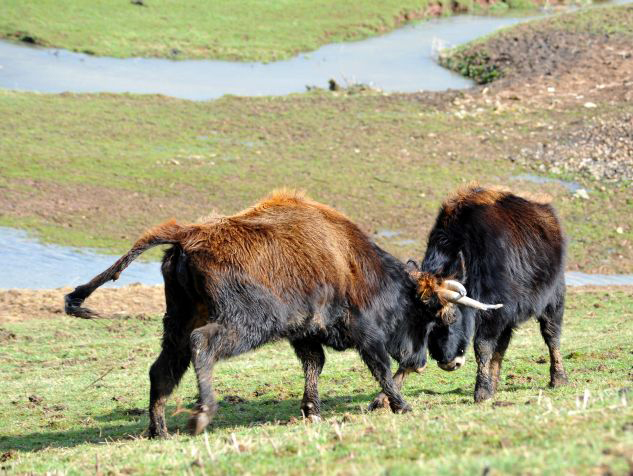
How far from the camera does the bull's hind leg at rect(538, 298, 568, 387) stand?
34.0 feet

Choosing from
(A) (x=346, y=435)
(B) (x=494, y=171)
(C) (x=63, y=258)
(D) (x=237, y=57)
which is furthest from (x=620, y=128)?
(A) (x=346, y=435)

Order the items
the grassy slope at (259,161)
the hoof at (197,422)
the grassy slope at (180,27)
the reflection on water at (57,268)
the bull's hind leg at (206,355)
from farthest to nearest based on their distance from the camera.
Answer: the grassy slope at (180,27) < the grassy slope at (259,161) < the reflection on water at (57,268) < the bull's hind leg at (206,355) < the hoof at (197,422)

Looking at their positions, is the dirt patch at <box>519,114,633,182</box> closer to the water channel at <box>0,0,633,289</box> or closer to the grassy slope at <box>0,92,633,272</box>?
the grassy slope at <box>0,92,633,272</box>

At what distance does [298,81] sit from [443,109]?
7.64 meters

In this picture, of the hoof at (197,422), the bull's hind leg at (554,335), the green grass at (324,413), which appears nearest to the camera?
the green grass at (324,413)

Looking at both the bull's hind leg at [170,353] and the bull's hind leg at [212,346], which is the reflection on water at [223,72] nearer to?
the bull's hind leg at [170,353]

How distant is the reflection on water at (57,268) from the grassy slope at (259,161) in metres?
0.42

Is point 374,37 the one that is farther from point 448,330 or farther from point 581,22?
point 448,330

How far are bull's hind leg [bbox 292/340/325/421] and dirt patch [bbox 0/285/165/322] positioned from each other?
18.5ft

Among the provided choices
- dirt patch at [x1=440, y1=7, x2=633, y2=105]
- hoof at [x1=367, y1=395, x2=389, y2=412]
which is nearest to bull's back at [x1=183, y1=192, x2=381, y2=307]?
hoof at [x1=367, y1=395, x2=389, y2=412]

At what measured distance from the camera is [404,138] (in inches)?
958

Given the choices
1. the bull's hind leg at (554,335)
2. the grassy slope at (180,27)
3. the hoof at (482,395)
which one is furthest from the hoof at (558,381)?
the grassy slope at (180,27)

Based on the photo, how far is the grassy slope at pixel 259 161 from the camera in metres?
19.5

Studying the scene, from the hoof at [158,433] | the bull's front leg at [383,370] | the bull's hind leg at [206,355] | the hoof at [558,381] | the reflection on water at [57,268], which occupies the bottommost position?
the reflection on water at [57,268]
